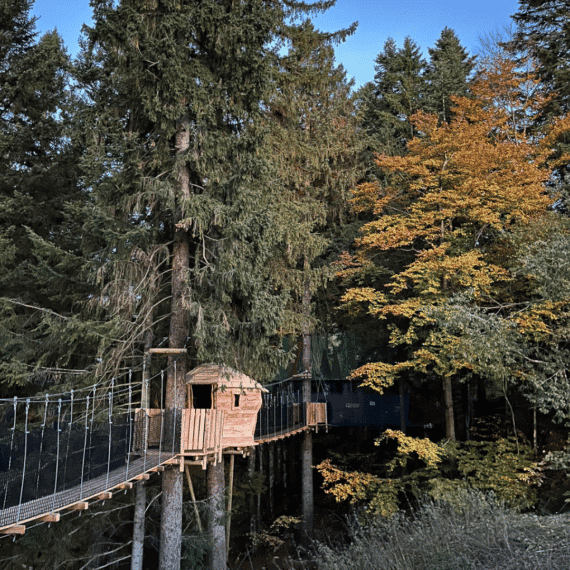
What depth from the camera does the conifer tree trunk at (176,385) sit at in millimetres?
7969

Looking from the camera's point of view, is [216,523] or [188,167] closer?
[188,167]

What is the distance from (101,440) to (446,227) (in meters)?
8.31

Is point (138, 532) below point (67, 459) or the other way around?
below

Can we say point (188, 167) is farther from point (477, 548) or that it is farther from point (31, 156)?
point (477, 548)

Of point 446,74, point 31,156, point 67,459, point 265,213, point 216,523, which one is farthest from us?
point 446,74

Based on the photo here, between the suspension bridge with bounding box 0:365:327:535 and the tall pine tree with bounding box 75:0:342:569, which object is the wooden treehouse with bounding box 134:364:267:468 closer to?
the suspension bridge with bounding box 0:365:327:535

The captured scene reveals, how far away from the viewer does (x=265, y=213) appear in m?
7.99

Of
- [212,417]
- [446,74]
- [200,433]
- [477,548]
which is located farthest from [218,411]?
[446,74]

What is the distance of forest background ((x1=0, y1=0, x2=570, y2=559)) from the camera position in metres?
8.02

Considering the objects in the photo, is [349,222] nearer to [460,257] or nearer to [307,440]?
[460,257]

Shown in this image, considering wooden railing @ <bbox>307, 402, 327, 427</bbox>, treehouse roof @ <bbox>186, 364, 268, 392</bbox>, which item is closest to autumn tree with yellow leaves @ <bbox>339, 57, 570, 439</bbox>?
wooden railing @ <bbox>307, 402, 327, 427</bbox>

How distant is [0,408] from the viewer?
915 cm

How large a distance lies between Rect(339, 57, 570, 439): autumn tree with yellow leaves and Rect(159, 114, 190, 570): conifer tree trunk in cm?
383

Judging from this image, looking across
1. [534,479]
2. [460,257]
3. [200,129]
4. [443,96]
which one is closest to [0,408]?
[200,129]
